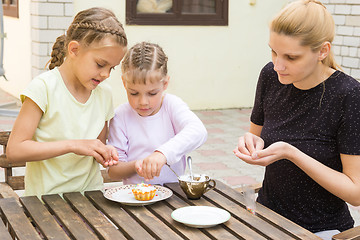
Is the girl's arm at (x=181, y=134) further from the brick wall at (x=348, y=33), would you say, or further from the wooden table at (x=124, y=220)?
the brick wall at (x=348, y=33)

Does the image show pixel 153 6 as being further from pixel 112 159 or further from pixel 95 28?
pixel 112 159

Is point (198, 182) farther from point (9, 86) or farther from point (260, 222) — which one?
point (9, 86)

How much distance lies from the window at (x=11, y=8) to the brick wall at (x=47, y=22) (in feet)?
3.92

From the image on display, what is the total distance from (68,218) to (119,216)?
0.54 feet

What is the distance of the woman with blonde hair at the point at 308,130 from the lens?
2.02 m

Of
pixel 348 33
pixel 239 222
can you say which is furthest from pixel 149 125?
pixel 348 33

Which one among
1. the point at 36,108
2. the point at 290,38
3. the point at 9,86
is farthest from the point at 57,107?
the point at 9,86

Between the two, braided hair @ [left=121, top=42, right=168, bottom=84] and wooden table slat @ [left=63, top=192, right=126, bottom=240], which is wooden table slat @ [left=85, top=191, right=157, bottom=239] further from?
braided hair @ [left=121, top=42, right=168, bottom=84]

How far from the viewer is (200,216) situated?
186 centimetres

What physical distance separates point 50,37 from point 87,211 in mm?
5394

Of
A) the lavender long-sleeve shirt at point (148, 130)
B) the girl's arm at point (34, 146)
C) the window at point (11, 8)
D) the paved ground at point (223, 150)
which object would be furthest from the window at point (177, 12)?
the girl's arm at point (34, 146)

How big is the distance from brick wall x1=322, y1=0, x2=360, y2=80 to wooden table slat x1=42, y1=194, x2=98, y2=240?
6.04m

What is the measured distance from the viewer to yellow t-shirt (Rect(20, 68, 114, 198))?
2.20 m

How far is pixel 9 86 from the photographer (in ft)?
29.2
